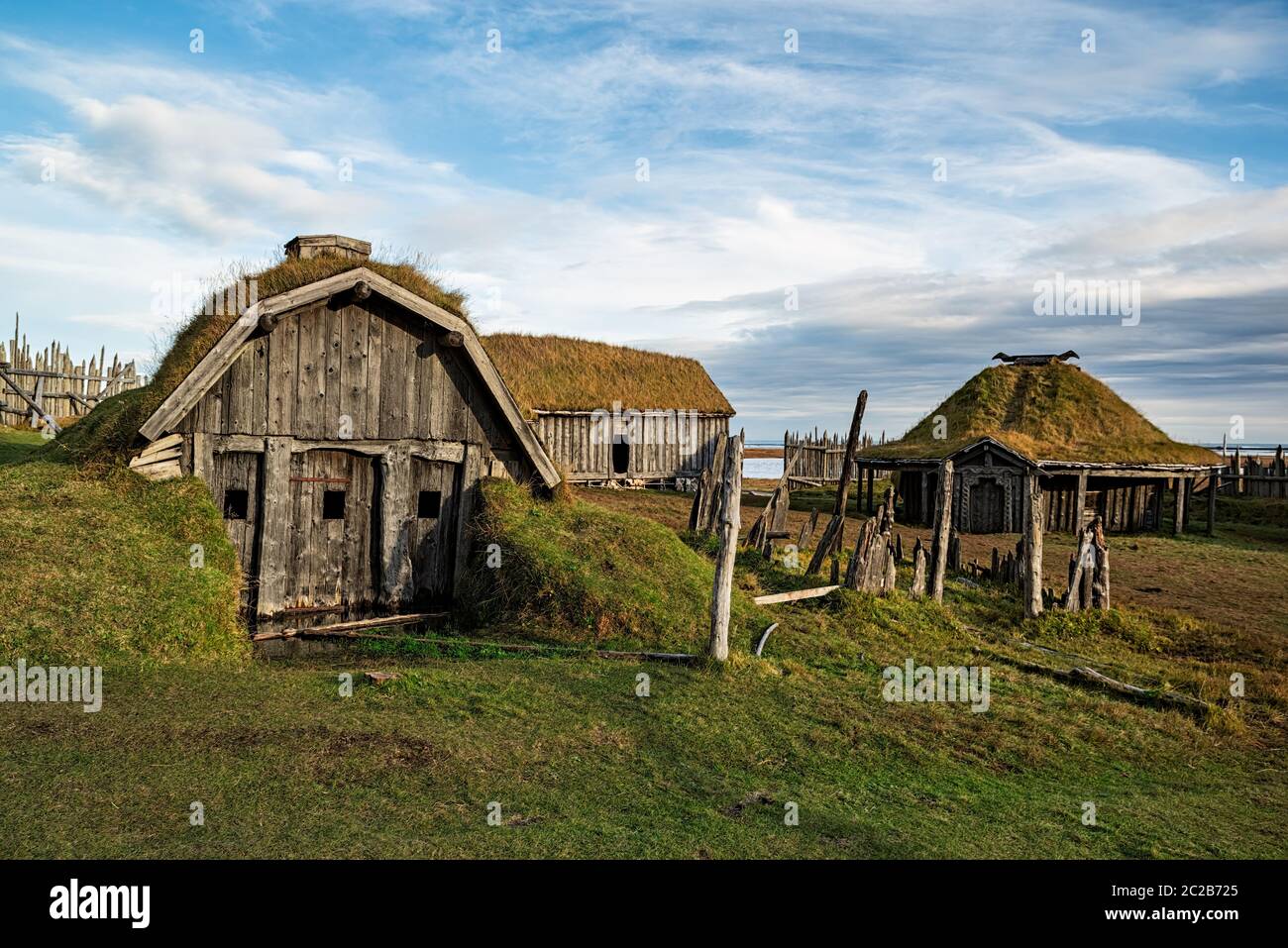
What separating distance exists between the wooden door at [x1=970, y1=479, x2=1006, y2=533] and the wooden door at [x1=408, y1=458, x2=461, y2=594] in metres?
20.2

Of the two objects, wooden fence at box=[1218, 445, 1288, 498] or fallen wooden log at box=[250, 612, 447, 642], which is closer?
fallen wooden log at box=[250, 612, 447, 642]

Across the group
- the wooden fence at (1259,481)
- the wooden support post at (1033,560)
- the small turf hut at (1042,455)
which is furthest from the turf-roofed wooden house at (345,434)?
the wooden fence at (1259,481)

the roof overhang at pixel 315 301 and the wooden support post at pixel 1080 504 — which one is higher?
the roof overhang at pixel 315 301

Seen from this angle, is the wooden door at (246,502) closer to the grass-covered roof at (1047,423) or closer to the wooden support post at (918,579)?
the wooden support post at (918,579)

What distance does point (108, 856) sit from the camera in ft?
20.3

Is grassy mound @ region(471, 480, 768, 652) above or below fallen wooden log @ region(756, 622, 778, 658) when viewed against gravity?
above

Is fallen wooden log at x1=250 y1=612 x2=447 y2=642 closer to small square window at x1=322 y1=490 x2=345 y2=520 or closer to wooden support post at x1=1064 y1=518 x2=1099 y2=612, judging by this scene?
small square window at x1=322 y1=490 x2=345 y2=520

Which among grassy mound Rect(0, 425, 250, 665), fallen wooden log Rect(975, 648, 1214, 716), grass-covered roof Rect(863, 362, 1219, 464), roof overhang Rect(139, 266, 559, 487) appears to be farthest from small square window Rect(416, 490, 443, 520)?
grass-covered roof Rect(863, 362, 1219, 464)

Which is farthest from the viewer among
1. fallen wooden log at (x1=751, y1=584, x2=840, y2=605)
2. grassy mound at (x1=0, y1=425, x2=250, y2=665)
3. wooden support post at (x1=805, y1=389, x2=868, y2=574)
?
wooden support post at (x1=805, y1=389, x2=868, y2=574)

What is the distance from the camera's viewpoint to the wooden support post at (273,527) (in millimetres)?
14438
